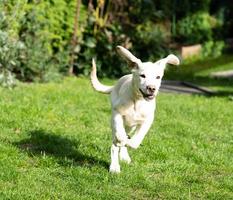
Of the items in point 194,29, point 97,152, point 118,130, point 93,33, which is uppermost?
point 118,130

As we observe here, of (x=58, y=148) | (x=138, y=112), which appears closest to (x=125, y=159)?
(x=138, y=112)

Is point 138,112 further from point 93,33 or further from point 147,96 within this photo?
point 93,33

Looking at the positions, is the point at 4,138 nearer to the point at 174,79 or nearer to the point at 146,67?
the point at 146,67

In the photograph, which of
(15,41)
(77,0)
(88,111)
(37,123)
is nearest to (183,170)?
(37,123)

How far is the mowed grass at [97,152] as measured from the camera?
19.0 ft

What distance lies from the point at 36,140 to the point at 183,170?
1.95 meters

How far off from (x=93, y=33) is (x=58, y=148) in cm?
940

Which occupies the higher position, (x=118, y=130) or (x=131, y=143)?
(x=118, y=130)

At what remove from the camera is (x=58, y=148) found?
23.7 ft

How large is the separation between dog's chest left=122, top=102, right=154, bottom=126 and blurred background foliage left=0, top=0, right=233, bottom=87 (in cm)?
514

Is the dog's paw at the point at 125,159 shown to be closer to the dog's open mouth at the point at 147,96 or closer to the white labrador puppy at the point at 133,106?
the white labrador puppy at the point at 133,106

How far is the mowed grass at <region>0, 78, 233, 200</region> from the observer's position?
5789 mm

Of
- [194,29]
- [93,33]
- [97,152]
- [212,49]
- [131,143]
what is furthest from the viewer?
[212,49]

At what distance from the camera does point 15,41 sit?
12.1 metres
